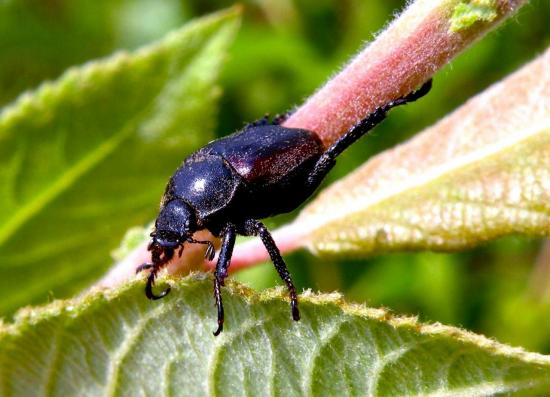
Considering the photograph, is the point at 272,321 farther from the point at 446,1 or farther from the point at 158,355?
the point at 446,1

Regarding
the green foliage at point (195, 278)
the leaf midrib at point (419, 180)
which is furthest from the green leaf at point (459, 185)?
the green foliage at point (195, 278)

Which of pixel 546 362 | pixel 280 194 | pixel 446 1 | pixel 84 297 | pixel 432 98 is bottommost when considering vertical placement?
pixel 546 362

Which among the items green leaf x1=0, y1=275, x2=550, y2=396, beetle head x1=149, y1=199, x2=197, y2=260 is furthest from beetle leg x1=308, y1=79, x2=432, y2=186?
green leaf x1=0, y1=275, x2=550, y2=396

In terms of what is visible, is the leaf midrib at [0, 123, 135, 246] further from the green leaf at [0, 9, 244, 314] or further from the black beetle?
the black beetle

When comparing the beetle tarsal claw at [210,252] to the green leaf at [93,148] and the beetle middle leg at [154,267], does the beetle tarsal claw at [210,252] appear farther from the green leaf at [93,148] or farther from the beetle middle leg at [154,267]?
the green leaf at [93,148]

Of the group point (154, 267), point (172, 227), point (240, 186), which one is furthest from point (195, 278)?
point (240, 186)

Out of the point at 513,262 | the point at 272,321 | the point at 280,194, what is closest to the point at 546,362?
the point at 272,321
